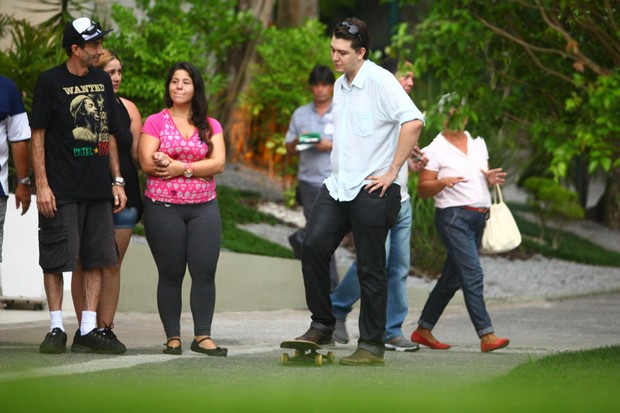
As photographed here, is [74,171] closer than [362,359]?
No

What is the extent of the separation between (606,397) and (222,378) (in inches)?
79.3

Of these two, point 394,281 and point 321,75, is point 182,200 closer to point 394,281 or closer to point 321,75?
point 394,281

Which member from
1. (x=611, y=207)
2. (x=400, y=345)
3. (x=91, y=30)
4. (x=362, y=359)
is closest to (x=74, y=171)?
(x=91, y=30)

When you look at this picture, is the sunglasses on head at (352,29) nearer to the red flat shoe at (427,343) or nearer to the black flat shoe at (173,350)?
the black flat shoe at (173,350)

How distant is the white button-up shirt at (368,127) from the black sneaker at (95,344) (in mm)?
1744

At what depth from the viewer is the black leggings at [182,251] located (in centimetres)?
846

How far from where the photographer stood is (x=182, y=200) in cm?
846

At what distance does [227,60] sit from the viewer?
18641 mm

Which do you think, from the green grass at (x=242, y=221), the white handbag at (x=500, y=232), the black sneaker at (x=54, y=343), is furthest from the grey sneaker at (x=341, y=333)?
the green grass at (x=242, y=221)

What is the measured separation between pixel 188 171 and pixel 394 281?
1790mm

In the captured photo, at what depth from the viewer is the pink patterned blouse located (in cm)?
845

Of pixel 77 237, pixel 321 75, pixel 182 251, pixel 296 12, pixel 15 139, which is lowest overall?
pixel 182 251

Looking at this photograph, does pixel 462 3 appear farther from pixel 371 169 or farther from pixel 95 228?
pixel 95 228

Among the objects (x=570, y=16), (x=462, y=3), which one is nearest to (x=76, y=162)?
(x=462, y=3)
